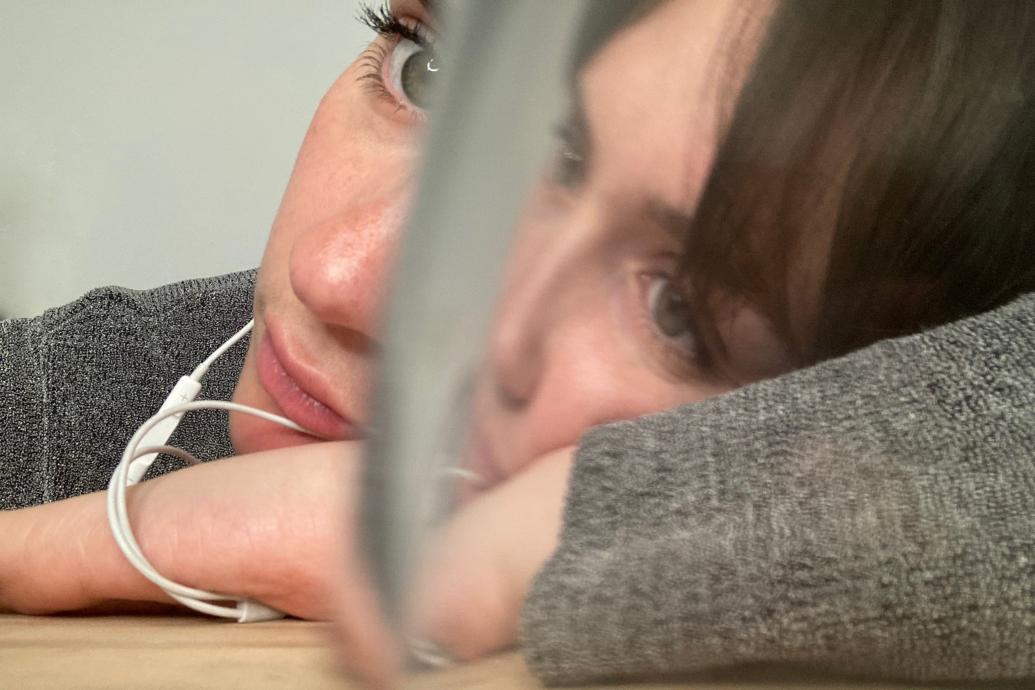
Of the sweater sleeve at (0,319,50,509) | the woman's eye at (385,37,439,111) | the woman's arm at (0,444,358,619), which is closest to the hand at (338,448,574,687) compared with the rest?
the woman's arm at (0,444,358,619)

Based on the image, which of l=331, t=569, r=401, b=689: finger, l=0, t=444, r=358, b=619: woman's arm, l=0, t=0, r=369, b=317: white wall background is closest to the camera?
l=331, t=569, r=401, b=689: finger

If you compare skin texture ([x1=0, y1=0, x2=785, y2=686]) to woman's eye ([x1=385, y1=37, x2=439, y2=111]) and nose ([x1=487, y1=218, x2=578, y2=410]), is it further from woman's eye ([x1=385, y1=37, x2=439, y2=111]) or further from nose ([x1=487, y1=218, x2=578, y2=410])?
woman's eye ([x1=385, y1=37, x2=439, y2=111])

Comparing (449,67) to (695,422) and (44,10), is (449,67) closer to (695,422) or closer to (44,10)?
(695,422)

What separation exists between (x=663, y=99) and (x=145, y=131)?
0.99m

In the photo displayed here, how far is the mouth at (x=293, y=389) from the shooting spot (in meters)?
0.35

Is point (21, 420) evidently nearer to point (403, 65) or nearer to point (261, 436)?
point (261, 436)

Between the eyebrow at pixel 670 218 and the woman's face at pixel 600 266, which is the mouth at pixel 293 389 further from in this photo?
the eyebrow at pixel 670 218

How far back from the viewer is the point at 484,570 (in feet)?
0.36

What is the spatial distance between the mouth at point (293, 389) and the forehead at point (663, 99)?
211 mm

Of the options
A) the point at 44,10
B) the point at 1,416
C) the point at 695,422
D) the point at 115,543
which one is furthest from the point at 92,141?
the point at 695,422

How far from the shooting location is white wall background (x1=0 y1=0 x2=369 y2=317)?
93 cm

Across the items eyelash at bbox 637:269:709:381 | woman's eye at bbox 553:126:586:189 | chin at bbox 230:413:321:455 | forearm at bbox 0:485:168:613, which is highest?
woman's eye at bbox 553:126:586:189

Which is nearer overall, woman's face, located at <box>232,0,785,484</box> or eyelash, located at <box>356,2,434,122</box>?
woman's face, located at <box>232,0,785,484</box>

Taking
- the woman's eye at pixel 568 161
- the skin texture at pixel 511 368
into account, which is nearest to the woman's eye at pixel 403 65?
the skin texture at pixel 511 368
